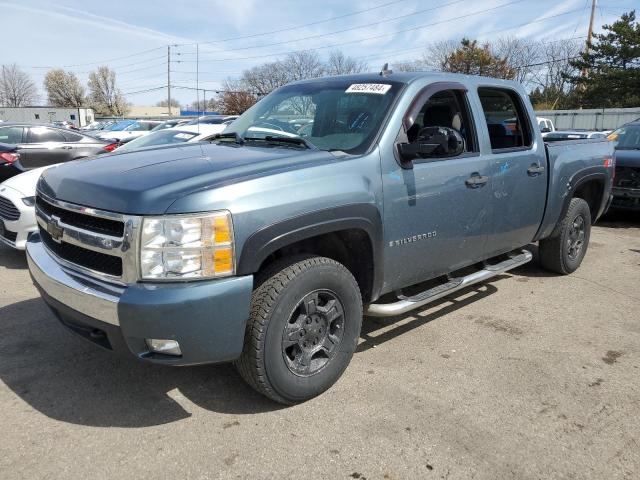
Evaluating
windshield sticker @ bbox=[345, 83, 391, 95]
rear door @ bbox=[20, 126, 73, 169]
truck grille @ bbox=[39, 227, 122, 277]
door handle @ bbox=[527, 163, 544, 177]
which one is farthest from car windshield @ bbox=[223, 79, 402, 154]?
rear door @ bbox=[20, 126, 73, 169]

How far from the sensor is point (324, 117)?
12.3ft

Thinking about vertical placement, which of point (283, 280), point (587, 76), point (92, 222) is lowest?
point (283, 280)

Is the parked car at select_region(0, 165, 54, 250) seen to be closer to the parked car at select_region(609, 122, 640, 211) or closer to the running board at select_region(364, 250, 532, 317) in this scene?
the running board at select_region(364, 250, 532, 317)

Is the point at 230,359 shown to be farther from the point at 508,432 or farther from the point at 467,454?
the point at 508,432

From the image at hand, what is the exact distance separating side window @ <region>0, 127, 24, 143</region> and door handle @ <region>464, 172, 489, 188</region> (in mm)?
8307

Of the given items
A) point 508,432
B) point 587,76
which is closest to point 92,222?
point 508,432

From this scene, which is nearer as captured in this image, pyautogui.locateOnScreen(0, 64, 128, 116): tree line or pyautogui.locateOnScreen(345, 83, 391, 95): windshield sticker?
pyautogui.locateOnScreen(345, 83, 391, 95): windshield sticker

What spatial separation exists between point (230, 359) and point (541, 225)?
346 centimetres

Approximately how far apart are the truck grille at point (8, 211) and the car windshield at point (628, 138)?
9207 millimetres

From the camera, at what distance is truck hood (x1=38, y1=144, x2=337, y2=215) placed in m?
2.58

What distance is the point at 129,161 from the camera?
10.6ft

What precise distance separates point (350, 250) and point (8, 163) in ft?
22.2

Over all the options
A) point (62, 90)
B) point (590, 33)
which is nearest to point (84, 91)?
point (62, 90)

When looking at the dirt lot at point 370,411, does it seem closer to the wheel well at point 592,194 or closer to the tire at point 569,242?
the tire at point 569,242
